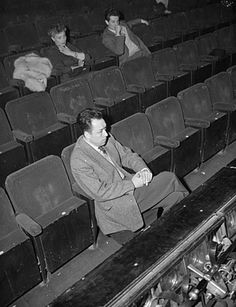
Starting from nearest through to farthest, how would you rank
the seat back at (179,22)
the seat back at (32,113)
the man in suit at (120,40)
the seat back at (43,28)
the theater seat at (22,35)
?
the seat back at (32,113), the man in suit at (120,40), the theater seat at (22,35), the seat back at (43,28), the seat back at (179,22)

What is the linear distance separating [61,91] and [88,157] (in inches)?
21.4

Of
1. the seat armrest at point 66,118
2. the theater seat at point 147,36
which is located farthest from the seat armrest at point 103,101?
the theater seat at point 147,36

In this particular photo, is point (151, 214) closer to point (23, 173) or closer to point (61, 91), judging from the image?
point (23, 173)

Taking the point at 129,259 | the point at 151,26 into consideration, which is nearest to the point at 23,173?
the point at 129,259

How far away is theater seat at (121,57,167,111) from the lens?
163cm

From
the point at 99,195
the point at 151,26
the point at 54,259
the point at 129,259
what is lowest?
the point at 54,259

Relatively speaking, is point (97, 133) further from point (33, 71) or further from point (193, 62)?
point (193, 62)

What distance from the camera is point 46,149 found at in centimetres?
129

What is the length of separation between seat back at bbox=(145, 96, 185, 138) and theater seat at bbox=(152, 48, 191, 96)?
385 millimetres

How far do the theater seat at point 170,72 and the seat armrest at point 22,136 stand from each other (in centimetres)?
80

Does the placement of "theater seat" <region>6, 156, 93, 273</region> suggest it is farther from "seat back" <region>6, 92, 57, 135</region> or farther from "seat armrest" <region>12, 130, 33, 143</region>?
"seat back" <region>6, 92, 57, 135</region>

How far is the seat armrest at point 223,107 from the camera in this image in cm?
151

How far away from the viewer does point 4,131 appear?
124cm

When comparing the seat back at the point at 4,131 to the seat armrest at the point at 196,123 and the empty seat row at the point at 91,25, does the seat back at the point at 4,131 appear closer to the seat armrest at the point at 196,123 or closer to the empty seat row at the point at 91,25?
the seat armrest at the point at 196,123
